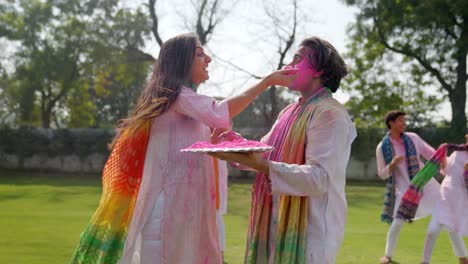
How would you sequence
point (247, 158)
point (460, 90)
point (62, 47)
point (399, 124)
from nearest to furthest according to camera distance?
point (247, 158), point (399, 124), point (460, 90), point (62, 47)

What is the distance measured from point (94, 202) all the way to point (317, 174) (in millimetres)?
13113

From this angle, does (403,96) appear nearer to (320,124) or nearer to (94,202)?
(94,202)

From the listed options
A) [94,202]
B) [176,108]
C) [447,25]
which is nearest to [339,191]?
[176,108]

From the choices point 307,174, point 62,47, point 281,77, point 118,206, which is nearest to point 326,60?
point 281,77

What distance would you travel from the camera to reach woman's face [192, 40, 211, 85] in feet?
11.7

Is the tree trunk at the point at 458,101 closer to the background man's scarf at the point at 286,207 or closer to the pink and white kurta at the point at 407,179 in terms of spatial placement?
the pink and white kurta at the point at 407,179

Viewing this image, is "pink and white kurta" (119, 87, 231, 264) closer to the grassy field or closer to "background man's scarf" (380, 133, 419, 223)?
the grassy field

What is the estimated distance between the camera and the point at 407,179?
27.2ft

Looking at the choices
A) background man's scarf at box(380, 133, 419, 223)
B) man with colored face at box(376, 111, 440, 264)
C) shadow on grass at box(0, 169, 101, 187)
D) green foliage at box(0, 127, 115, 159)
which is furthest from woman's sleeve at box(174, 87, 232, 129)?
green foliage at box(0, 127, 115, 159)

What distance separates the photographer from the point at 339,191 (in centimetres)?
310

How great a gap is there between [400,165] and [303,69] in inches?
211

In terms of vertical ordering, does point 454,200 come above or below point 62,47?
below

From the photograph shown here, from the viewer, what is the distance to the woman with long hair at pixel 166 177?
3355 mm

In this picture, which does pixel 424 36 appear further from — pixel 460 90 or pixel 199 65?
pixel 199 65
